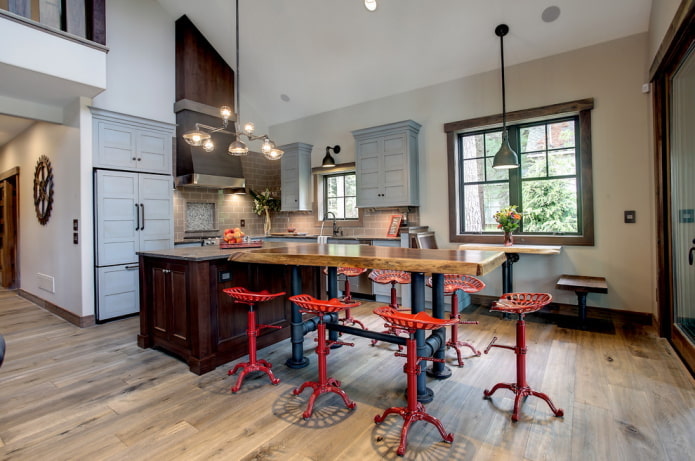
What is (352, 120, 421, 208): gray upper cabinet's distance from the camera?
4.89 metres

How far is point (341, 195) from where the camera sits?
6234 mm

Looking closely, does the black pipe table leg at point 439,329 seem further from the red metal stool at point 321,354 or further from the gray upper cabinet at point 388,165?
the gray upper cabinet at point 388,165

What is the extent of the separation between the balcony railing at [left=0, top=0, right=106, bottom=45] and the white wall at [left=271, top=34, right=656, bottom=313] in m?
4.34

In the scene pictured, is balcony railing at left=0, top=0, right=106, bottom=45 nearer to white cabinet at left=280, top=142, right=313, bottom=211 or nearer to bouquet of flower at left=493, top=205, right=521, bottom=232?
white cabinet at left=280, top=142, right=313, bottom=211

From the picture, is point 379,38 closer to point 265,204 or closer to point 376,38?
point 376,38

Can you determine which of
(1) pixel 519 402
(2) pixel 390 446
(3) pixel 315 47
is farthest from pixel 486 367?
(3) pixel 315 47

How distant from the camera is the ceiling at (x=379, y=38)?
3.81m

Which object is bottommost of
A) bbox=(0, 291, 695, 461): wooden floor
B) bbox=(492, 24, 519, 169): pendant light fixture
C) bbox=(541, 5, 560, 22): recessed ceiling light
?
bbox=(0, 291, 695, 461): wooden floor

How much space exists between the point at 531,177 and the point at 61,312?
6.29 meters

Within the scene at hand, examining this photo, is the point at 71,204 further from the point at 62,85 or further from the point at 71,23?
the point at 71,23

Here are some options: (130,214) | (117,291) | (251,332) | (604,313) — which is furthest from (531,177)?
(117,291)

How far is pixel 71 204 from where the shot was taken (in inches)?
170

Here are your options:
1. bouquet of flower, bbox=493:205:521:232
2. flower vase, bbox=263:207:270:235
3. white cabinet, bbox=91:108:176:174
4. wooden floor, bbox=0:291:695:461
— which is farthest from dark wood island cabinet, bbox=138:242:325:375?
flower vase, bbox=263:207:270:235

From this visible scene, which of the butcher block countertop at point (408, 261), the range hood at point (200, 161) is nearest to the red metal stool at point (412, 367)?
the butcher block countertop at point (408, 261)
